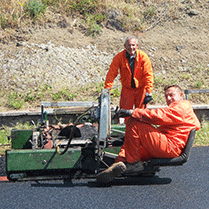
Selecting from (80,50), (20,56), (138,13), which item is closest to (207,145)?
A: (80,50)

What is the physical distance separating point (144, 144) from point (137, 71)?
213 centimetres

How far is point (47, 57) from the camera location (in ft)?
24.9

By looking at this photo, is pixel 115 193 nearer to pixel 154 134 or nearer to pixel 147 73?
pixel 154 134

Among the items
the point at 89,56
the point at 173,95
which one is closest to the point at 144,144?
the point at 173,95

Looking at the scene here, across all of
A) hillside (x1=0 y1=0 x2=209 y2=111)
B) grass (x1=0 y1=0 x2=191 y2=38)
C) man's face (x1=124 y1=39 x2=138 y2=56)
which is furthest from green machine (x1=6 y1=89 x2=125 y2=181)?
grass (x1=0 y1=0 x2=191 y2=38)

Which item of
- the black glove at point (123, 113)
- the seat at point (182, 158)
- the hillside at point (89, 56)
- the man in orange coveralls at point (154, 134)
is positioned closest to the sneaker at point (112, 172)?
the man in orange coveralls at point (154, 134)

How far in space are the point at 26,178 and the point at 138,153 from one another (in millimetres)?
1330

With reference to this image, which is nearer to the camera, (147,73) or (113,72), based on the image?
(147,73)

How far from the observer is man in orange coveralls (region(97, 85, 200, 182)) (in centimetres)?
324

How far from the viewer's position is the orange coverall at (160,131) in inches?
127

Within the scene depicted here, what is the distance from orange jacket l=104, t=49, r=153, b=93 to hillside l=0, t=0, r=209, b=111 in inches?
66.6

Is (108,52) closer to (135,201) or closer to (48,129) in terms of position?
(48,129)

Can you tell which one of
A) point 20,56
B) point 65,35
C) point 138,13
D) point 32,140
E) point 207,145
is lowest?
point 207,145

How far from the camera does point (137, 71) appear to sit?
5.22 m
